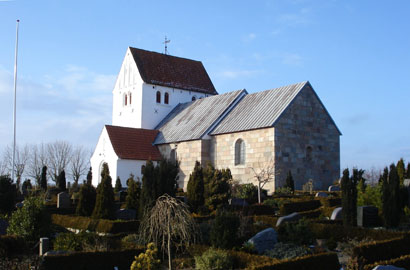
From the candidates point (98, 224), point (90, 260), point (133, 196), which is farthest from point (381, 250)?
point (133, 196)

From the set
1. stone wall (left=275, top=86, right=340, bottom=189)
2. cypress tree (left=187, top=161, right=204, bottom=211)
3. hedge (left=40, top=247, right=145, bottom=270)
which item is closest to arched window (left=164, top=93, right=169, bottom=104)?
stone wall (left=275, top=86, right=340, bottom=189)

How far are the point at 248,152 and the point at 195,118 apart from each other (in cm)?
634

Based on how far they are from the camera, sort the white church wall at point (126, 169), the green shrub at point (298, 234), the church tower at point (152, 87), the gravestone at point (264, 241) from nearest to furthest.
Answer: the gravestone at point (264, 241), the green shrub at point (298, 234), the white church wall at point (126, 169), the church tower at point (152, 87)

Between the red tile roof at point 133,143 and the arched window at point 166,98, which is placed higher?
the arched window at point 166,98

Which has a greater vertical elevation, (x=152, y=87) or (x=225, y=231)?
(x=152, y=87)

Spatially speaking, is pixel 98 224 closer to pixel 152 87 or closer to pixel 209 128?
pixel 209 128

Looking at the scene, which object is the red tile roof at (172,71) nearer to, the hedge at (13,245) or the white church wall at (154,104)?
the white church wall at (154,104)

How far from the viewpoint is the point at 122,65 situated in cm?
3547

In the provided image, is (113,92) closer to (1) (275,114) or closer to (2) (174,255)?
(1) (275,114)

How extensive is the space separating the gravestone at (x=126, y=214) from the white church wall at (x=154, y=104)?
1795 centimetres

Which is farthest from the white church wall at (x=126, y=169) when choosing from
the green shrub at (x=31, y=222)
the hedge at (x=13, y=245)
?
the hedge at (x=13, y=245)

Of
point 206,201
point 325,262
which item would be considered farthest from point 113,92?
point 325,262

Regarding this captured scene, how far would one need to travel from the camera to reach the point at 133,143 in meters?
29.6

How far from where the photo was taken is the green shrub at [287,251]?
9195mm
